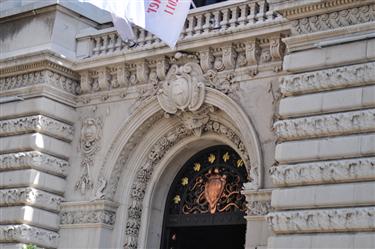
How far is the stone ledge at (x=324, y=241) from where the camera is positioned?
52.4 feet

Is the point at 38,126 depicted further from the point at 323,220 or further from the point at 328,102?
the point at 323,220

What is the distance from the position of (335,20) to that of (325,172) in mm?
2910

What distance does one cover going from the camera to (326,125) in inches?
678

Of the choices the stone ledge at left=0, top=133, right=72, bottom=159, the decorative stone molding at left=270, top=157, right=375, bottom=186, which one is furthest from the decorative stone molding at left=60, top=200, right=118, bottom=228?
the decorative stone molding at left=270, top=157, right=375, bottom=186

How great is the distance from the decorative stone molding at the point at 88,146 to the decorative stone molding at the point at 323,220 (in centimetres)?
626

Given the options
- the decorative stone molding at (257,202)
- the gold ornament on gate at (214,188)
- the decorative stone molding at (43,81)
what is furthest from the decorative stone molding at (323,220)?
the decorative stone molding at (43,81)

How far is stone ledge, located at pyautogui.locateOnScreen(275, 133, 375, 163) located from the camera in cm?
1662

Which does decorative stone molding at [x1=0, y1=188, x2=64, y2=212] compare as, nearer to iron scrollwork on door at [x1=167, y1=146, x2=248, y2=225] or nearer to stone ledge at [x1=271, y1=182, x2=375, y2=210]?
iron scrollwork on door at [x1=167, y1=146, x2=248, y2=225]

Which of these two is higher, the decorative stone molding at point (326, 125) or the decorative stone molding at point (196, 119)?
the decorative stone molding at point (196, 119)

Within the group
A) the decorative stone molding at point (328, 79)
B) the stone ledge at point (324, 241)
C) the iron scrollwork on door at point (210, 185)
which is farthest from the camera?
→ the iron scrollwork on door at point (210, 185)

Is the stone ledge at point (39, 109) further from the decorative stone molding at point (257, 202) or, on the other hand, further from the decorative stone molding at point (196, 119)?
the decorative stone molding at point (257, 202)

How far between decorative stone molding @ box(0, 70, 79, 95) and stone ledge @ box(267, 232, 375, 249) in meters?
7.77

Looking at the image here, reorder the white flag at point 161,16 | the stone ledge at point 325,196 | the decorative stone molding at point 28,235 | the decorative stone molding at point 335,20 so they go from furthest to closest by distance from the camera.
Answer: the decorative stone molding at point 28,235 → the white flag at point 161,16 → the decorative stone molding at point 335,20 → the stone ledge at point 325,196

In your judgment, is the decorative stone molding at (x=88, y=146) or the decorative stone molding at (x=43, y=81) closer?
the decorative stone molding at (x=88, y=146)
